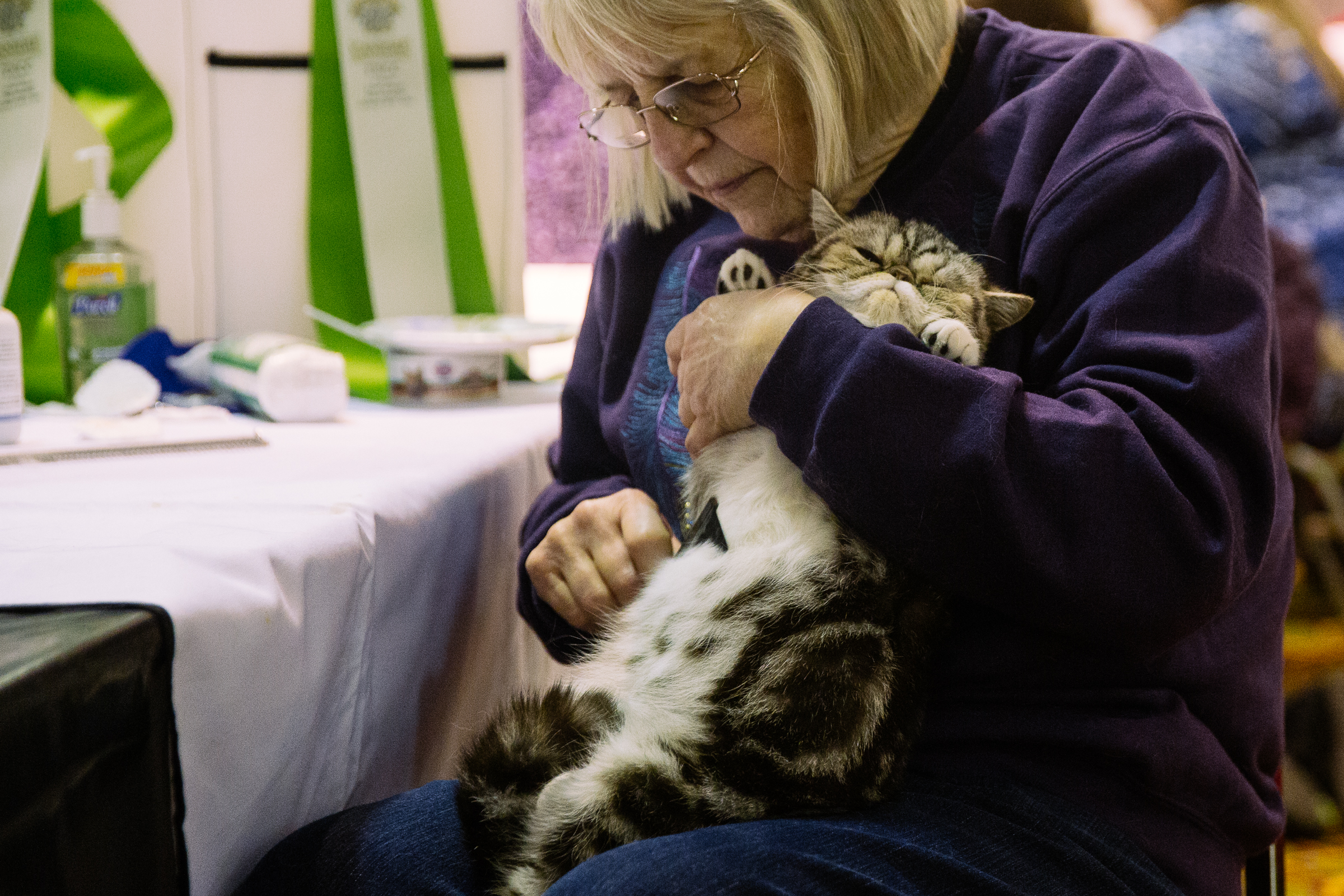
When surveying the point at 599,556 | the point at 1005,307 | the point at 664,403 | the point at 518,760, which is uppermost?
the point at 1005,307

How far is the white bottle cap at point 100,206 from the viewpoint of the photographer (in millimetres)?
1544

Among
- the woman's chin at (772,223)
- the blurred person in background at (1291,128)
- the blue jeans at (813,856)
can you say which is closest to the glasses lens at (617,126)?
the woman's chin at (772,223)

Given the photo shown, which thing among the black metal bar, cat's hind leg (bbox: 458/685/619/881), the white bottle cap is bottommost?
cat's hind leg (bbox: 458/685/619/881)

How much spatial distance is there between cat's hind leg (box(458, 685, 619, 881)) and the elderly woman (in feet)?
0.10

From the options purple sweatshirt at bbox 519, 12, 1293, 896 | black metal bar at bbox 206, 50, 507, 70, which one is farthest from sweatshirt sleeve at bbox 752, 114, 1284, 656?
black metal bar at bbox 206, 50, 507, 70

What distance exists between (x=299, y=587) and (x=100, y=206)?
1063mm

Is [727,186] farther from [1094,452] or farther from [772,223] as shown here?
[1094,452]

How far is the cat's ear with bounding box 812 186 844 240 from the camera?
1.02 m

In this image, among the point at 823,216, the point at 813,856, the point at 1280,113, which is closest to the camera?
the point at 813,856

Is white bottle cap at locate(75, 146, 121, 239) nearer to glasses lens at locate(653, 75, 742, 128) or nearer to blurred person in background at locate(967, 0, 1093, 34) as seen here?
glasses lens at locate(653, 75, 742, 128)

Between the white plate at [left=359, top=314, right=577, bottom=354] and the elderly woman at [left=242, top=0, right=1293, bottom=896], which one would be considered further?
the white plate at [left=359, top=314, right=577, bottom=354]

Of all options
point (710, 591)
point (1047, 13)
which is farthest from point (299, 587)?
point (1047, 13)

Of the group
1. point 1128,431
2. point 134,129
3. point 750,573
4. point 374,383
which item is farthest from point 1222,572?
point 134,129

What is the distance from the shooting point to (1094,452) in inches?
29.6
